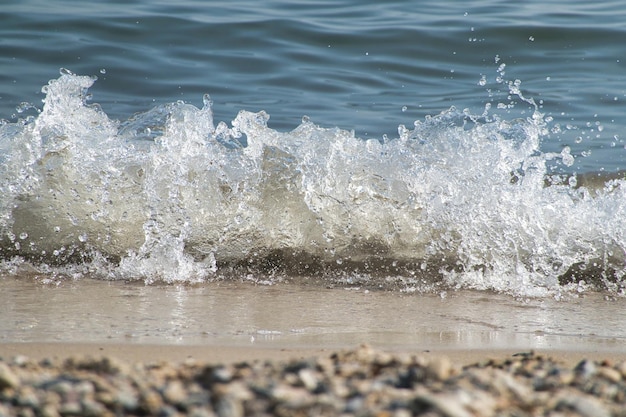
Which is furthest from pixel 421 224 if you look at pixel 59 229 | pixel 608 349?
pixel 59 229

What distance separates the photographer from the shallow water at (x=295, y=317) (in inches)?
112

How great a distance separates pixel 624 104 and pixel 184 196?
175 inches

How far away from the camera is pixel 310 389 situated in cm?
185

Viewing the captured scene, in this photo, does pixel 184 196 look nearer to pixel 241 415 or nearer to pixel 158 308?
pixel 158 308

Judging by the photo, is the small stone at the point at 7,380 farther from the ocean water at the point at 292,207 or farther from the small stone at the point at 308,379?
the ocean water at the point at 292,207

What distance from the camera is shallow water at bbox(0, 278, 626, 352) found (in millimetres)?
2840

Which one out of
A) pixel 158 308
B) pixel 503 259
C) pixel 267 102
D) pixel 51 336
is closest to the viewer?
pixel 51 336

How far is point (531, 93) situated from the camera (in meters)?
7.41

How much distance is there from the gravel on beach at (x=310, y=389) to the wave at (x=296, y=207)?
185cm

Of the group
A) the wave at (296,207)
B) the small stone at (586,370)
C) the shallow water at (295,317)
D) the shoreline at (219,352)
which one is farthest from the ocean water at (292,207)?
the small stone at (586,370)

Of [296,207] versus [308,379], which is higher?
[296,207]

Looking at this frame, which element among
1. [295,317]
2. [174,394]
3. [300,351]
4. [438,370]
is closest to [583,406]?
[438,370]

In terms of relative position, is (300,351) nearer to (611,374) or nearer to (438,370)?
(438,370)

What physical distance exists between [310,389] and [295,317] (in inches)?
53.7
